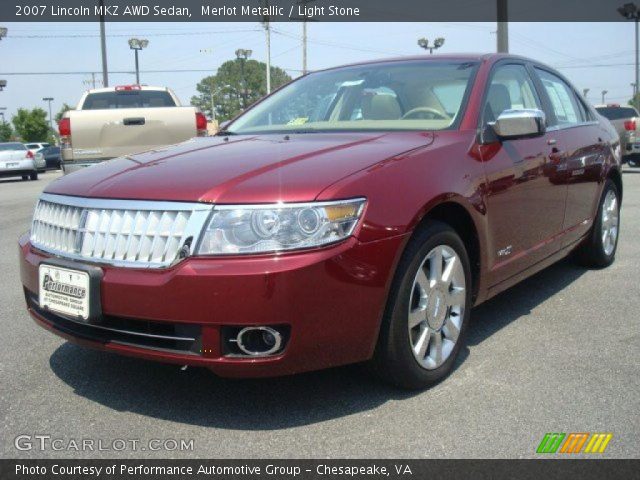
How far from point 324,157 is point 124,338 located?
3.65 feet

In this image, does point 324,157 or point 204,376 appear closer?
point 324,157

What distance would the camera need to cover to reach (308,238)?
246 centimetres

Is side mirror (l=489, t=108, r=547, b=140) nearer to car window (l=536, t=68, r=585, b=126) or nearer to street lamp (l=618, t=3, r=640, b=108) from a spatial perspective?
car window (l=536, t=68, r=585, b=126)

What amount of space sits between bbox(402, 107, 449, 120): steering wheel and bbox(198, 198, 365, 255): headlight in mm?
1299

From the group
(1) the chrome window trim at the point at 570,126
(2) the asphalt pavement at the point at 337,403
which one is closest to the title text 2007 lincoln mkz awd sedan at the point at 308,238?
(2) the asphalt pavement at the point at 337,403

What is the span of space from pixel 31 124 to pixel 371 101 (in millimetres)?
71802

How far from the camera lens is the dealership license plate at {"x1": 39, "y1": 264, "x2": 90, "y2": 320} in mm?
2631

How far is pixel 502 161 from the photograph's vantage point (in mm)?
3479

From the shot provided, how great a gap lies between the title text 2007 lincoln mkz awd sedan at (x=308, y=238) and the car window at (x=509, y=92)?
0.08 feet

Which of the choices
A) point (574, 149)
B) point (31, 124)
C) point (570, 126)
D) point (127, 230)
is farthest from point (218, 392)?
point (31, 124)

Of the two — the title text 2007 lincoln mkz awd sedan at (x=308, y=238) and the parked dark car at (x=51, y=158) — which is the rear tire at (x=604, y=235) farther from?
the parked dark car at (x=51, y=158)

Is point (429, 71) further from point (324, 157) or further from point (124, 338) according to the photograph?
point (124, 338)

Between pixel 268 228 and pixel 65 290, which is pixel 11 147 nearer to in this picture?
pixel 65 290
